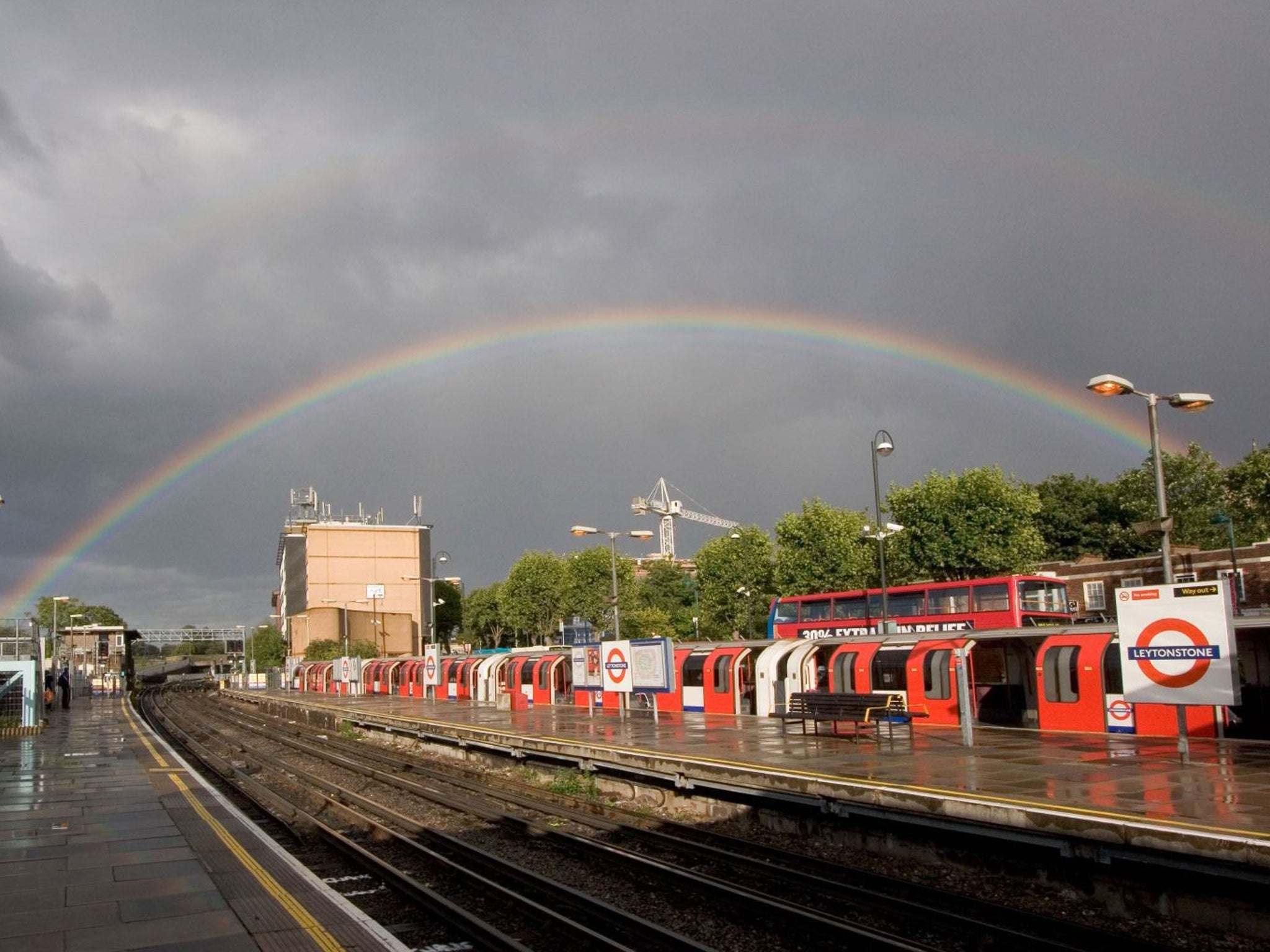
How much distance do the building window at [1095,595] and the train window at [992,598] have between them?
35404 millimetres

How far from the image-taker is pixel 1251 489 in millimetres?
54125

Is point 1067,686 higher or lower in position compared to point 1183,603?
lower

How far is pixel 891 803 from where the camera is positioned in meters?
13.5

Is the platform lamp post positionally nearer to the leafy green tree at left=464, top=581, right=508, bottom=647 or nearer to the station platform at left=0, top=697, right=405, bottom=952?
the station platform at left=0, top=697, right=405, bottom=952

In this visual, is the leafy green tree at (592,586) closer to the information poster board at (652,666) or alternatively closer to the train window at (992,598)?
the train window at (992,598)

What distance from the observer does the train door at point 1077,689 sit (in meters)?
20.8

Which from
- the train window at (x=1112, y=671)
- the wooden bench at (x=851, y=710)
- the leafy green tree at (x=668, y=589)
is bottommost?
the wooden bench at (x=851, y=710)

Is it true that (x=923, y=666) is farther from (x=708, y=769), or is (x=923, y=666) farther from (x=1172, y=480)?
(x=1172, y=480)

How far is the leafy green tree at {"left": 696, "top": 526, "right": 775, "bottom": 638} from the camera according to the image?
73450 millimetres

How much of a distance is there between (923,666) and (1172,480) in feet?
182

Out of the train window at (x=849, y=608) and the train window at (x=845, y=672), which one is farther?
the train window at (x=849, y=608)

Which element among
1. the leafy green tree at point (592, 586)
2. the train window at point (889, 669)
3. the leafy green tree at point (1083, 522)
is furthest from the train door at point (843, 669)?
the leafy green tree at point (592, 586)

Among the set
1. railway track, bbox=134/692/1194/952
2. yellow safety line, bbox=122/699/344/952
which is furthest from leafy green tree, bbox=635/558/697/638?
yellow safety line, bbox=122/699/344/952

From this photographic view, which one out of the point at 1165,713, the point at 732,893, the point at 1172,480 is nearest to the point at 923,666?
the point at 1165,713
